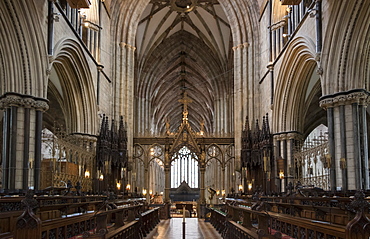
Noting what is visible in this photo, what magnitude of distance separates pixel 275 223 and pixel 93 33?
45.6 feet

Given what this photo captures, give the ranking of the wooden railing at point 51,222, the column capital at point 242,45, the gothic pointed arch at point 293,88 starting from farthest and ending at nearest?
the column capital at point 242,45
the gothic pointed arch at point 293,88
the wooden railing at point 51,222

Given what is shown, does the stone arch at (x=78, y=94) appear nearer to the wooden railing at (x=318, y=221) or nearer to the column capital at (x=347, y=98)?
the wooden railing at (x=318, y=221)

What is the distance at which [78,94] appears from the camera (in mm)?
19391

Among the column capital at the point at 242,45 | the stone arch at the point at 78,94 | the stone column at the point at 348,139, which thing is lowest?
the stone column at the point at 348,139

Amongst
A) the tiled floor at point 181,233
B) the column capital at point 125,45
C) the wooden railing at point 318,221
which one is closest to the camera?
the wooden railing at point 318,221

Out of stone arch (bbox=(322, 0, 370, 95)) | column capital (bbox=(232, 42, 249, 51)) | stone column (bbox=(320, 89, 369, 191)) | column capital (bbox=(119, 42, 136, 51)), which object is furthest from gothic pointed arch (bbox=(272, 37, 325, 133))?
column capital (bbox=(119, 42, 136, 51))

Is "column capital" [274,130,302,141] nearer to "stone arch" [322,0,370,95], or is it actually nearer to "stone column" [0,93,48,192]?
"stone arch" [322,0,370,95]

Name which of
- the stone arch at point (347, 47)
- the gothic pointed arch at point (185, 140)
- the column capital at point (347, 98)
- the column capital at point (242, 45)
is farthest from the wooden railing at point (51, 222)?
the column capital at point (242, 45)

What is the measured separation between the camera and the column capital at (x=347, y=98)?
42.1 ft

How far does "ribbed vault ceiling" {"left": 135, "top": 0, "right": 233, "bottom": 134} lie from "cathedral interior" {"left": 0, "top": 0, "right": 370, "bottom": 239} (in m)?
0.13

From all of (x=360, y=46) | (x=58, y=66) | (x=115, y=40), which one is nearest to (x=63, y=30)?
(x=58, y=66)

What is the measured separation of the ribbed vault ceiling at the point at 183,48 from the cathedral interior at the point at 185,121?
13 centimetres

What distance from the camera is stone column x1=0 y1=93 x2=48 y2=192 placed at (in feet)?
41.5

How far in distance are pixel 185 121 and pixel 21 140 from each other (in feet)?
41.5
